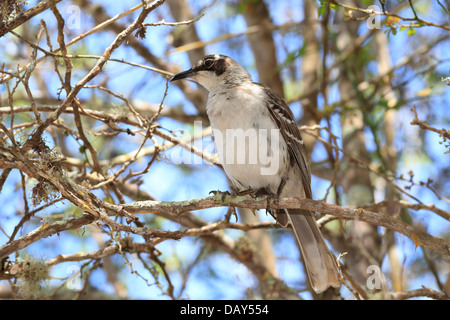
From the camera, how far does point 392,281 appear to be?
6031mm

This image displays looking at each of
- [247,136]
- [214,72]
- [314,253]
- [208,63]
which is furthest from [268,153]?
[208,63]

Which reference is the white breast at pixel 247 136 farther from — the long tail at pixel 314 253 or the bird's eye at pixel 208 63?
the bird's eye at pixel 208 63

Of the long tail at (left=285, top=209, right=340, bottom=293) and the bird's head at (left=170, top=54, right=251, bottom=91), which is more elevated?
the bird's head at (left=170, top=54, right=251, bottom=91)

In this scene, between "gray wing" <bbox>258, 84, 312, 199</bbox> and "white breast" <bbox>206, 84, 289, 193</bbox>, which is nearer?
"white breast" <bbox>206, 84, 289, 193</bbox>

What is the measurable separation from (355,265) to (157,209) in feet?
10.4

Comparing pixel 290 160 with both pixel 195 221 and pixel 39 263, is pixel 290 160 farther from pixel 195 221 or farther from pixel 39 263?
pixel 39 263

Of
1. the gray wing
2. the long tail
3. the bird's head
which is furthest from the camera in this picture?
the bird's head

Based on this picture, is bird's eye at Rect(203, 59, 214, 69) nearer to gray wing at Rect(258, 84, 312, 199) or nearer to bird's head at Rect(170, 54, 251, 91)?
bird's head at Rect(170, 54, 251, 91)

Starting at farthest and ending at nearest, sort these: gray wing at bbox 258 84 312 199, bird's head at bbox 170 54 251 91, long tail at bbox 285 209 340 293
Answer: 1. bird's head at bbox 170 54 251 91
2. gray wing at bbox 258 84 312 199
3. long tail at bbox 285 209 340 293

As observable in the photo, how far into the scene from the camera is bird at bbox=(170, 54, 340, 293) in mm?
4543

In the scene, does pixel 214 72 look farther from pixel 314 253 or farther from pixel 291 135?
pixel 314 253

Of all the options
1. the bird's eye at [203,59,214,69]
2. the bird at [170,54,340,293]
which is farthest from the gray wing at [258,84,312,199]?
the bird's eye at [203,59,214,69]

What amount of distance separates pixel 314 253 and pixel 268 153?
1.00 metres

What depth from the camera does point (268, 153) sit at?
15.3ft
